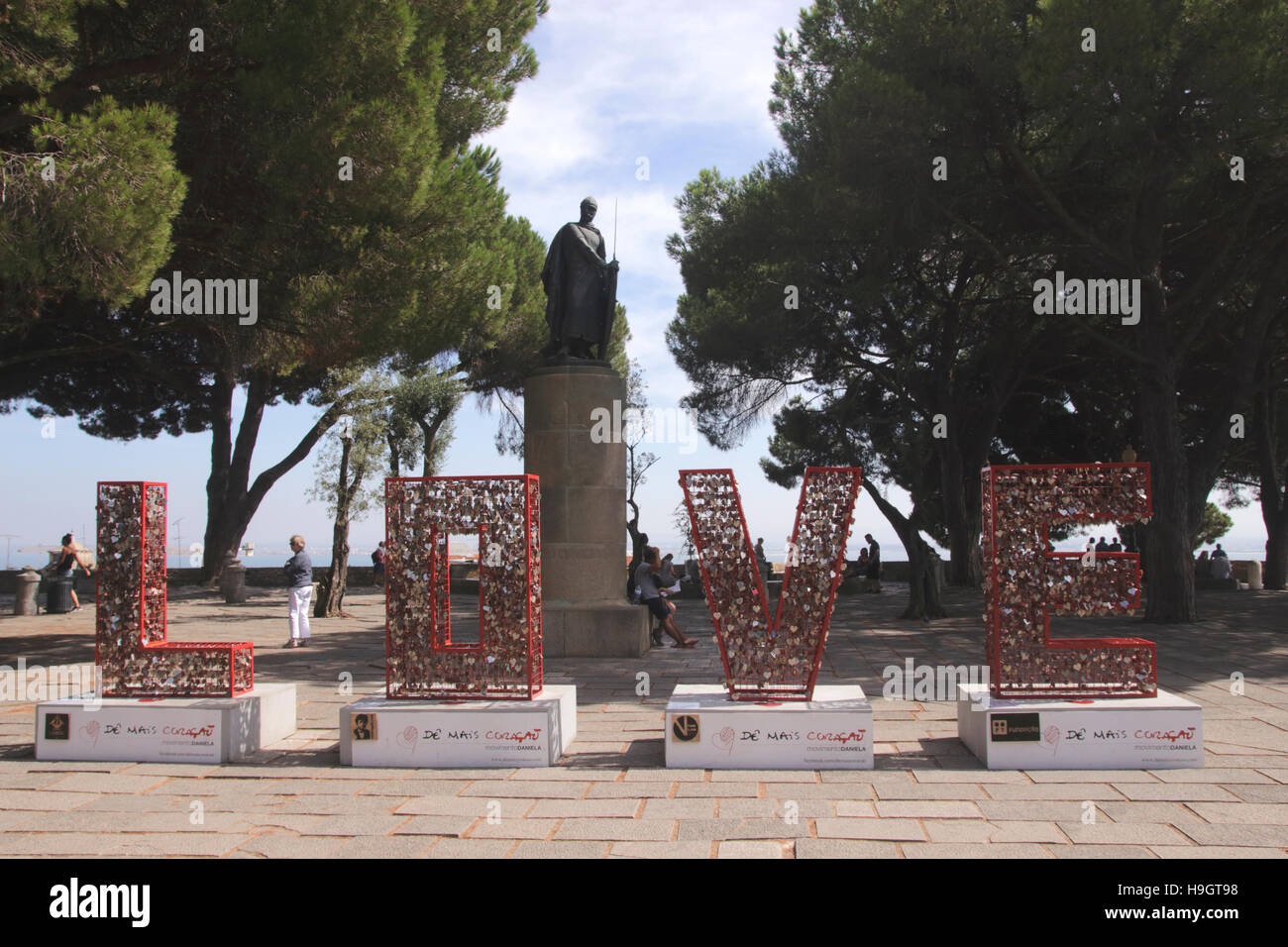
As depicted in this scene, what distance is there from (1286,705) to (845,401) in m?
14.4

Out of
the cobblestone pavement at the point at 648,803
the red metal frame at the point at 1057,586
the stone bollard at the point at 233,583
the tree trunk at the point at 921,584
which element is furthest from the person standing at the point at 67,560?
the red metal frame at the point at 1057,586

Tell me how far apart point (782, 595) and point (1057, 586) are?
197 cm

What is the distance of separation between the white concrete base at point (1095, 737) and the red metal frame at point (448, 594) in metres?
3.36

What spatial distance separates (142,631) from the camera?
7.34 m

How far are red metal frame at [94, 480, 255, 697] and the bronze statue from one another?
20.4 ft

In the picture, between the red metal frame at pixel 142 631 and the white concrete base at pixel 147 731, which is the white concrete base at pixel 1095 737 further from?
the red metal frame at pixel 142 631

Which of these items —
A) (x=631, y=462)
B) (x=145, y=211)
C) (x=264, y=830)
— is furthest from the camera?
(x=631, y=462)

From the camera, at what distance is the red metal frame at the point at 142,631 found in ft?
23.9

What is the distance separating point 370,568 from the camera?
3039 cm

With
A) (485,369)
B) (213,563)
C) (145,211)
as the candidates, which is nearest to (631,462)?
(485,369)

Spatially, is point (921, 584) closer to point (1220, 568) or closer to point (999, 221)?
point (999, 221)

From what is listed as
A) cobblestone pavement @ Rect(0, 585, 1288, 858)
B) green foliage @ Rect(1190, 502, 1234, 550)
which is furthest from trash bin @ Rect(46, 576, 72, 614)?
green foliage @ Rect(1190, 502, 1234, 550)

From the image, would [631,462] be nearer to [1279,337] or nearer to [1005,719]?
[1279,337]

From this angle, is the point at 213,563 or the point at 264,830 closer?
the point at 264,830
